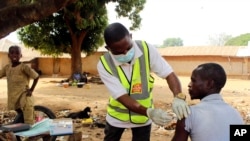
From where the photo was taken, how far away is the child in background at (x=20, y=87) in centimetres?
526

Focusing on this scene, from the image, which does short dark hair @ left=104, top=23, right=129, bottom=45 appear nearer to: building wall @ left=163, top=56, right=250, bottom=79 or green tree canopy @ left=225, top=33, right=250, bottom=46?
building wall @ left=163, top=56, right=250, bottom=79

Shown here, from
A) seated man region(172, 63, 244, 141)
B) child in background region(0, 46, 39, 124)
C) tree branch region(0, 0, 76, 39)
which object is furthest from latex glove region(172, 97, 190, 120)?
tree branch region(0, 0, 76, 39)

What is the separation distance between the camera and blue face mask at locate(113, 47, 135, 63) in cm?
262

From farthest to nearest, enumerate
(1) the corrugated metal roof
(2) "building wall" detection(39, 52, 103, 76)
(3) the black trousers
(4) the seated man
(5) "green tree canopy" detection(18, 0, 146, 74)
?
1. (2) "building wall" detection(39, 52, 103, 76)
2. (1) the corrugated metal roof
3. (5) "green tree canopy" detection(18, 0, 146, 74)
4. (3) the black trousers
5. (4) the seated man

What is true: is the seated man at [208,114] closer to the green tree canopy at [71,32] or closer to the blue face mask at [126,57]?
the blue face mask at [126,57]

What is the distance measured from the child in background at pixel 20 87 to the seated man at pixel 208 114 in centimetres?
365

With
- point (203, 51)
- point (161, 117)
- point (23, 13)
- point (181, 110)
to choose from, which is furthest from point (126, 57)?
point (203, 51)

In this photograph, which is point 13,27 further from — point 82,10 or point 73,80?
point 73,80

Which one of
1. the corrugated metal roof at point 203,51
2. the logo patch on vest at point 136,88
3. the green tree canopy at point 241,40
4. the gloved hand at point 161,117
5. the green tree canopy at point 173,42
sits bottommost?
the gloved hand at point 161,117

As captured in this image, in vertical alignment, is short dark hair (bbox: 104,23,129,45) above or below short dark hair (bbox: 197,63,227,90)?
above

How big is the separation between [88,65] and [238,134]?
2652 centimetres

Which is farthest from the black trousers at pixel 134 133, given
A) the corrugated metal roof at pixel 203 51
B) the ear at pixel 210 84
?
the corrugated metal roof at pixel 203 51

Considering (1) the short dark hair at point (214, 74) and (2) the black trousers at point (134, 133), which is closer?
(1) the short dark hair at point (214, 74)

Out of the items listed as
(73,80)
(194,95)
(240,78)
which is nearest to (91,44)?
(73,80)
